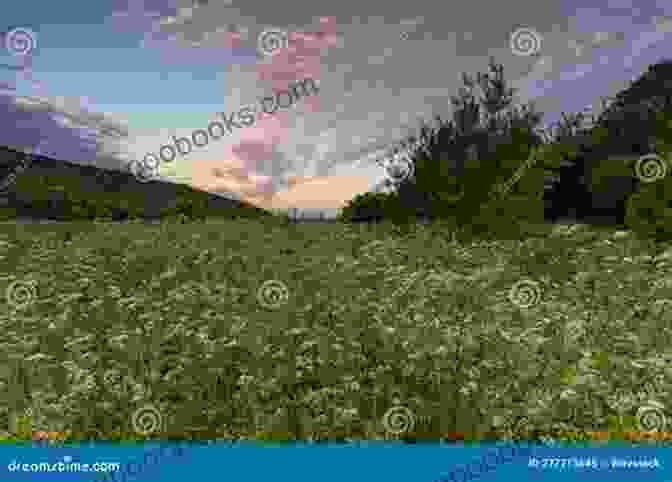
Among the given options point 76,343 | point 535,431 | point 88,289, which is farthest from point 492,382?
point 88,289

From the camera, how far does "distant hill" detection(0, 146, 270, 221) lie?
96.7 ft

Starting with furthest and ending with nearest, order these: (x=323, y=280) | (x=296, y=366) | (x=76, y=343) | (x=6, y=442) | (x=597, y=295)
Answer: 1. (x=323, y=280)
2. (x=597, y=295)
3. (x=76, y=343)
4. (x=296, y=366)
5. (x=6, y=442)

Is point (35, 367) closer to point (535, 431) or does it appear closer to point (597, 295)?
point (535, 431)

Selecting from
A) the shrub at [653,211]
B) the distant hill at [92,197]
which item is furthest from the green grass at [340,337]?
the distant hill at [92,197]

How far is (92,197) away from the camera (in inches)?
Result: 1261

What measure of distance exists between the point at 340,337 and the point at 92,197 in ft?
76.7

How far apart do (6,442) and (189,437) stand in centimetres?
217

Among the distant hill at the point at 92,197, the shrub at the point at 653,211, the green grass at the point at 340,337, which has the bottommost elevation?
the green grass at the point at 340,337

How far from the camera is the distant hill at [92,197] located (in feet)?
96.7

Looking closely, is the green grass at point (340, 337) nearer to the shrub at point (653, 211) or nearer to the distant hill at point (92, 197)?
Answer: the shrub at point (653, 211)

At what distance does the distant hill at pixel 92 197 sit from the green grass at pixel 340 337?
1021 cm

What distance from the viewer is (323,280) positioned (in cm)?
1479

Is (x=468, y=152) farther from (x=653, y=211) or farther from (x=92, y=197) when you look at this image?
(x=92, y=197)

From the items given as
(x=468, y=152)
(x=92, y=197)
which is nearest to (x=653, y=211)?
(x=468, y=152)
